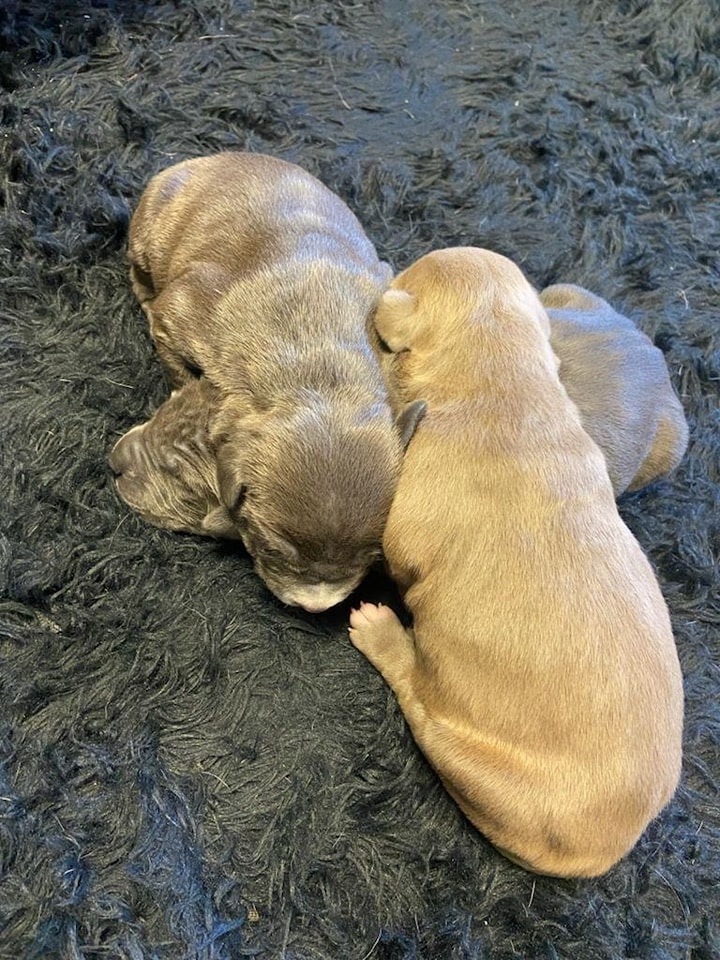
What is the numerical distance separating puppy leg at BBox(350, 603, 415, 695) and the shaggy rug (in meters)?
0.08

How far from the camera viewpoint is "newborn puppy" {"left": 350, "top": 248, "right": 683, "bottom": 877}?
1878mm

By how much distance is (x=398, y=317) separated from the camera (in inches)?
91.4

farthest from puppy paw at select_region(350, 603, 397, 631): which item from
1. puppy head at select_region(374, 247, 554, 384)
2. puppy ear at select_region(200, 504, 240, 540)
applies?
puppy head at select_region(374, 247, 554, 384)

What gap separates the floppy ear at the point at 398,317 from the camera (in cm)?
232

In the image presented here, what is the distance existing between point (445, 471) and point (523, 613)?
39cm

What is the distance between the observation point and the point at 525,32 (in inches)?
143

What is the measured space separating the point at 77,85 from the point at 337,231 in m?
1.23

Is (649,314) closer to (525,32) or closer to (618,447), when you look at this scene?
(618,447)

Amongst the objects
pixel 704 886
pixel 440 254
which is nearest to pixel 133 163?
pixel 440 254

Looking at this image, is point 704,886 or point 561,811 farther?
point 704,886

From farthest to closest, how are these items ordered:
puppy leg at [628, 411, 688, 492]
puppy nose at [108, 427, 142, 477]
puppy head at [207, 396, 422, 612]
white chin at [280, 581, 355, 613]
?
1. puppy leg at [628, 411, 688, 492]
2. puppy nose at [108, 427, 142, 477]
3. white chin at [280, 581, 355, 613]
4. puppy head at [207, 396, 422, 612]

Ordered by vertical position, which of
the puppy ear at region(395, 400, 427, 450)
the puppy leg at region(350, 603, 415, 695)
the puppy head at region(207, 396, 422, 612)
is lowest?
the puppy leg at region(350, 603, 415, 695)

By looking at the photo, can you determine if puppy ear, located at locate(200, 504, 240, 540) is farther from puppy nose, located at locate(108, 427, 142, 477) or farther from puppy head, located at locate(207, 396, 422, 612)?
puppy nose, located at locate(108, 427, 142, 477)

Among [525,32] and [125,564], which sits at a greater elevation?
[525,32]
